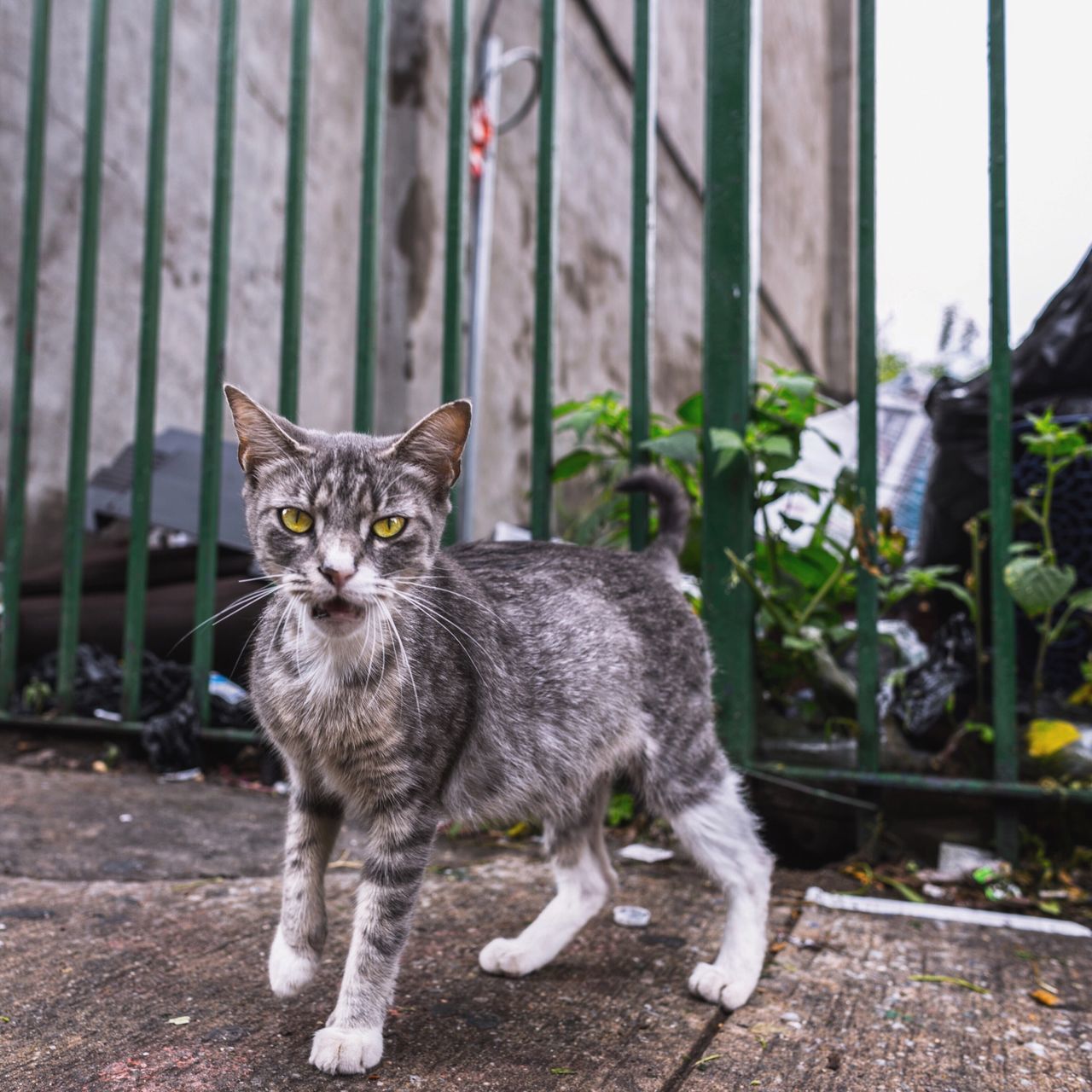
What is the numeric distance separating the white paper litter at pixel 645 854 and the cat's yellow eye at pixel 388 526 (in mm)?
1376

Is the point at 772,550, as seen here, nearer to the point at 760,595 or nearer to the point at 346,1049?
the point at 760,595

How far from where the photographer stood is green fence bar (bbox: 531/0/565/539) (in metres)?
2.88

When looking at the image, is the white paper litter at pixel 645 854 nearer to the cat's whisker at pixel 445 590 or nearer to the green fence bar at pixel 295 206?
the cat's whisker at pixel 445 590

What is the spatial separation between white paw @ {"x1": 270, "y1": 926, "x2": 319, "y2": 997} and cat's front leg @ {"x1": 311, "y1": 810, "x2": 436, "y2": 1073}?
7 cm

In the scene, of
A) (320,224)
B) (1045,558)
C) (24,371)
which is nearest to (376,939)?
(1045,558)

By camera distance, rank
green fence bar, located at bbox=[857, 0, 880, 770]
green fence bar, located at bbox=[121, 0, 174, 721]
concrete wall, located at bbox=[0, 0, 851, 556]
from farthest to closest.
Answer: concrete wall, located at bbox=[0, 0, 851, 556]
green fence bar, located at bbox=[121, 0, 174, 721]
green fence bar, located at bbox=[857, 0, 880, 770]

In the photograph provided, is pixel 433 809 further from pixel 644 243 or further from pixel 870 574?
pixel 644 243

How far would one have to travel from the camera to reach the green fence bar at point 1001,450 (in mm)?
2498

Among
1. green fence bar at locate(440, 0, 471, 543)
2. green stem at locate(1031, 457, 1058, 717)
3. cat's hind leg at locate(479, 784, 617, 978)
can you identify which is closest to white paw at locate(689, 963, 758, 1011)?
cat's hind leg at locate(479, 784, 617, 978)

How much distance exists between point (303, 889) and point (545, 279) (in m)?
1.94

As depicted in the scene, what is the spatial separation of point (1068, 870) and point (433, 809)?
1786 mm

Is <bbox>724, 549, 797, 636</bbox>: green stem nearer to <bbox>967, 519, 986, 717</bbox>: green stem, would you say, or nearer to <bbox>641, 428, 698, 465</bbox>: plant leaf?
<bbox>641, 428, 698, 465</bbox>: plant leaf

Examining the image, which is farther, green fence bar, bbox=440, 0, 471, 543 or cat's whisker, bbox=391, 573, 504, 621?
green fence bar, bbox=440, 0, 471, 543

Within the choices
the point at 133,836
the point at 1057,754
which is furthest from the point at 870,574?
the point at 133,836
